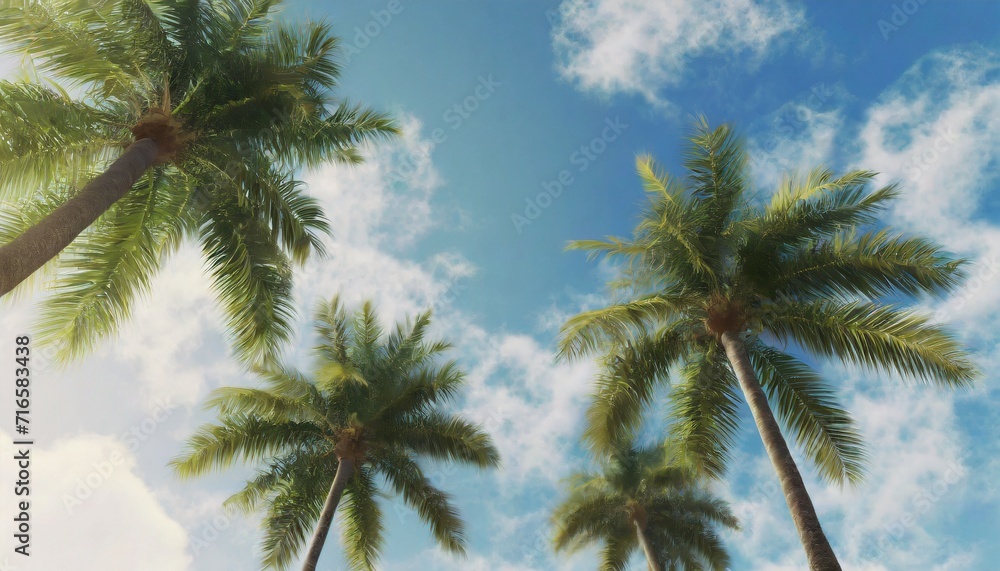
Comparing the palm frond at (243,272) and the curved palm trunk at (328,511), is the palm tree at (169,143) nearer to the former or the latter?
Result: the palm frond at (243,272)

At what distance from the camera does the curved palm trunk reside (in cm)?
1448

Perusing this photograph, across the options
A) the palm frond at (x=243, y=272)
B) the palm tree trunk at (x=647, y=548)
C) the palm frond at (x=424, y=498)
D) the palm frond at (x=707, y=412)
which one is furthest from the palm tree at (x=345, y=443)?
the palm tree trunk at (x=647, y=548)

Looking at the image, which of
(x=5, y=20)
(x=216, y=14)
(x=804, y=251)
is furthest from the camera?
(x=804, y=251)

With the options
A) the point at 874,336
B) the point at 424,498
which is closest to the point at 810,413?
the point at 874,336

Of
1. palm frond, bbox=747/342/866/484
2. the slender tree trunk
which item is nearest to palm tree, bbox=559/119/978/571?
palm frond, bbox=747/342/866/484

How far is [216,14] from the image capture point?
11195mm

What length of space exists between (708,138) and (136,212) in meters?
11.8

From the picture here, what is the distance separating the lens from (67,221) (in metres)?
8.10

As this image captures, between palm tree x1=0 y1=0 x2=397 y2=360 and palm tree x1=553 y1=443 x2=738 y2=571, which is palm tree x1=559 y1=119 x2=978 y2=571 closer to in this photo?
palm tree x1=0 y1=0 x2=397 y2=360

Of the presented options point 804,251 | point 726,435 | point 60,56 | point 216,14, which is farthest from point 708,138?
point 60,56

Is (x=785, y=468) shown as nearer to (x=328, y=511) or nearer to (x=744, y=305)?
(x=744, y=305)

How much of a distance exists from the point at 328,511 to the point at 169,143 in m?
9.32

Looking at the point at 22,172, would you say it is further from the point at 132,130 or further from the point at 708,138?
the point at 708,138

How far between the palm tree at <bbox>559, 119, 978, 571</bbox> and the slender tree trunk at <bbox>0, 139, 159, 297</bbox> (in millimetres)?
8122
